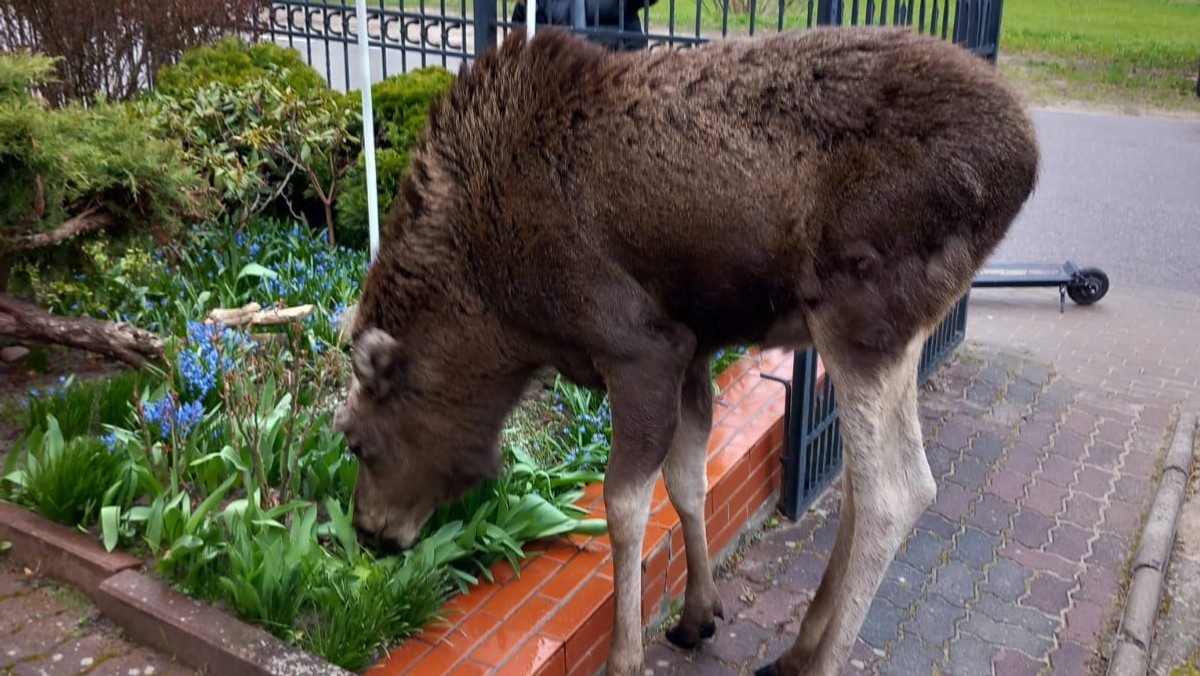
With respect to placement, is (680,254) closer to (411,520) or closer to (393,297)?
(393,297)

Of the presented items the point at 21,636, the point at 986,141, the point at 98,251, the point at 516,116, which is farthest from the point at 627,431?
the point at 98,251

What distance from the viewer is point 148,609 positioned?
343 cm

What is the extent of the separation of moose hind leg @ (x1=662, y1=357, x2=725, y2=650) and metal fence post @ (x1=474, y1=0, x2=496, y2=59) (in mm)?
3072

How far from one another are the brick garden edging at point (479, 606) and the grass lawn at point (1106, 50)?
16.1 m

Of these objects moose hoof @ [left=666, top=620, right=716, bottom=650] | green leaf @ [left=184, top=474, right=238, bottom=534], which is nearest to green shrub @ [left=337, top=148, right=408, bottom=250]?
green leaf @ [left=184, top=474, right=238, bottom=534]

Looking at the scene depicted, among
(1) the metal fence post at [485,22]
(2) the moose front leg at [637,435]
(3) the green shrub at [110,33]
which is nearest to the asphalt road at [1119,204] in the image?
(1) the metal fence post at [485,22]

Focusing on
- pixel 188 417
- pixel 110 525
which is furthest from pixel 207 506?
pixel 188 417

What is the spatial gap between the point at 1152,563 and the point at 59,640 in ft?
14.4

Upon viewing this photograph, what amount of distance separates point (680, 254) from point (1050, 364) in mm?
5001

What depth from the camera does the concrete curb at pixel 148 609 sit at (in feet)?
10.6

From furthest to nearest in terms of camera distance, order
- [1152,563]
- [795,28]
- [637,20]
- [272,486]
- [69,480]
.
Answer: [637,20] → [1152,563] → [795,28] → [272,486] → [69,480]

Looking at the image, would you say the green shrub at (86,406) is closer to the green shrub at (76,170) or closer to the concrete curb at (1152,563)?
the green shrub at (76,170)

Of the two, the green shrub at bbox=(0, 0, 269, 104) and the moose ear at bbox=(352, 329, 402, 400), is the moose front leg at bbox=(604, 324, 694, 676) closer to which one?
the moose ear at bbox=(352, 329, 402, 400)

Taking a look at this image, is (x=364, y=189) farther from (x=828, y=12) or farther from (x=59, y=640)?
(x=59, y=640)
